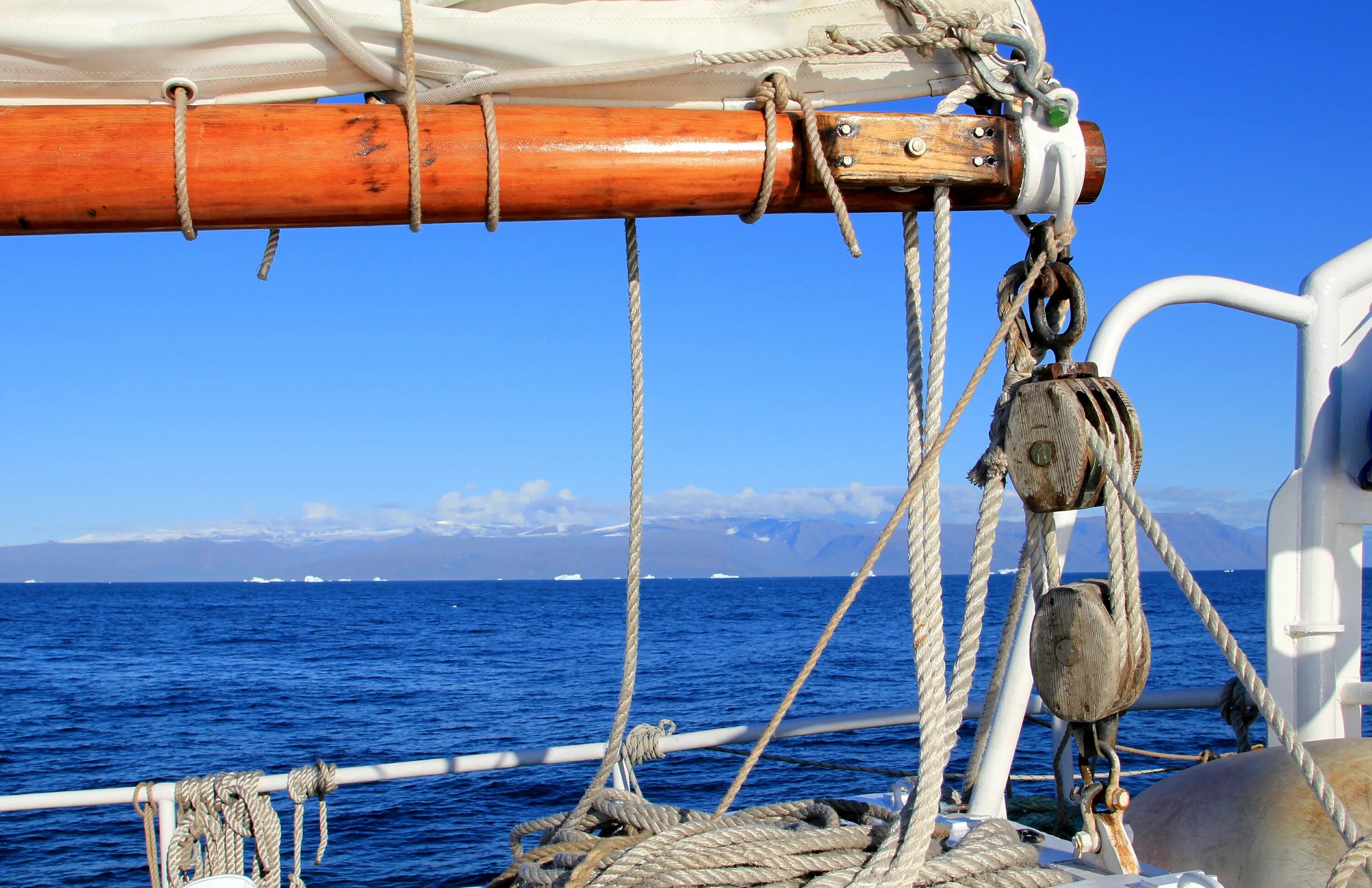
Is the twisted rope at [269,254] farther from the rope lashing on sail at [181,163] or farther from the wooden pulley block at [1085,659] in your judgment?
the wooden pulley block at [1085,659]

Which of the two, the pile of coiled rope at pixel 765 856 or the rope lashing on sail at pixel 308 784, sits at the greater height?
the pile of coiled rope at pixel 765 856

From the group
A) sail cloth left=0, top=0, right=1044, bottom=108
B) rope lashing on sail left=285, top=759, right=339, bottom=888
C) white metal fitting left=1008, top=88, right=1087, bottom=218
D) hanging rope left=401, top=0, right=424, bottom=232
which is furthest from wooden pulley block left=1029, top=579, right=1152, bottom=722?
rope lashing on sail left=285, top=759, right=339, bottom=888

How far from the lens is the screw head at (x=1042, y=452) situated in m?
1.74

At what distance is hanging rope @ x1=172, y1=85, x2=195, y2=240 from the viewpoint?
6.11 ft

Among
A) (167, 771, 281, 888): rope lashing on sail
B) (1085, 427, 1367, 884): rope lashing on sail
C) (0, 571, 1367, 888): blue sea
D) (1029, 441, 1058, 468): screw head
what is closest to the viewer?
(1085, 427, 1367, 884): rope lashing on sail

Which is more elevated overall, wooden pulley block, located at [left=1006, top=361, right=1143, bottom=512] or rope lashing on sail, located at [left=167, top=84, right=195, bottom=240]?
rope lashing on sail, located at [left=167, top=84, right=195, bottom=240]

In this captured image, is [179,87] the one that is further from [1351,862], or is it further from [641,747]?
[1351,862]

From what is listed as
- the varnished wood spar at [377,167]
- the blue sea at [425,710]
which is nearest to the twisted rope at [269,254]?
the varnished wood spar at [377,167]

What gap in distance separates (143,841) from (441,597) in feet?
→ 334

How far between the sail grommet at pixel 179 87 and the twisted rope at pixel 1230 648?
181cm

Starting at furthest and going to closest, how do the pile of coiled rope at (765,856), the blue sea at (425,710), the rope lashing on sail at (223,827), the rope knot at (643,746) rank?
1. the blue sea at (425,710)
2. the rope knot at (643,746)
3. the rope lashing on sail at (223,827)
4. the pile of coiled rope at (765,856)

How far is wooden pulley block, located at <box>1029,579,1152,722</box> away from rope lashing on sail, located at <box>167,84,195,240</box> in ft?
5.58

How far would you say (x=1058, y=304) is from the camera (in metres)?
1.95

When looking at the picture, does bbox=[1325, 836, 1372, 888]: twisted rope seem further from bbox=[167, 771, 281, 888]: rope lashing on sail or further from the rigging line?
bbox=[167, 771, 281, 888]: rope lashing on sail
